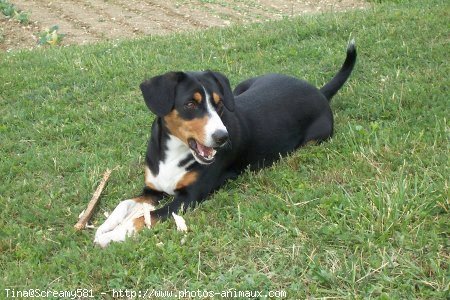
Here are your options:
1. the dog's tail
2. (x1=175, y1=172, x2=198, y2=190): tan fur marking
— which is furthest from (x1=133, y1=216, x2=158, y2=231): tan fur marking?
the dog's tail

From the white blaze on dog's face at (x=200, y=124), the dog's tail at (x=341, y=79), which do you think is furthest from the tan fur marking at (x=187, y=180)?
the dog's tail at (x=341, y=79)

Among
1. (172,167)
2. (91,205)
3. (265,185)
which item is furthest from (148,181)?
(265,185)

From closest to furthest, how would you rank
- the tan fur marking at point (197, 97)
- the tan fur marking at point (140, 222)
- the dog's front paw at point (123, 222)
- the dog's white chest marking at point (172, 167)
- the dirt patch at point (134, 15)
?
the dog's front paw at point (123, 222)
the tan fur marking at point (140, 222)
the tan fur marking at point (197, 97)
the dog's white chest marking at point (172, 167)
the dirt patch at point (134, 15)

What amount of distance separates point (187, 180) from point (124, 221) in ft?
2.00

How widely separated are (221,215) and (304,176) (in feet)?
2.84

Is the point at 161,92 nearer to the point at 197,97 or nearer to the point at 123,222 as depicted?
the point at 197,97

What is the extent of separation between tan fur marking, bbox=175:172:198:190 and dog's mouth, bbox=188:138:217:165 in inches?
6.2

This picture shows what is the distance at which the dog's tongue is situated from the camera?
468 cm

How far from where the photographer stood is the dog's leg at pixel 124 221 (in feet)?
13.9

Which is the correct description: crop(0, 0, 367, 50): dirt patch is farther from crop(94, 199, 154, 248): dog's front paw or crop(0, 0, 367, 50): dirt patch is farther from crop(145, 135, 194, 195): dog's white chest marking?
crop(94, 199, 154, 248): dog's front paw

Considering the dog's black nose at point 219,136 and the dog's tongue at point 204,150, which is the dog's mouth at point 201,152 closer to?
the dog's tongue at point 204,150

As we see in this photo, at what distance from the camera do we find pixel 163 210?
14.9 ft

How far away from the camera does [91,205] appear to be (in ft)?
15.5

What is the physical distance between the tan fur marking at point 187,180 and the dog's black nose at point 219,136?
446 mm
